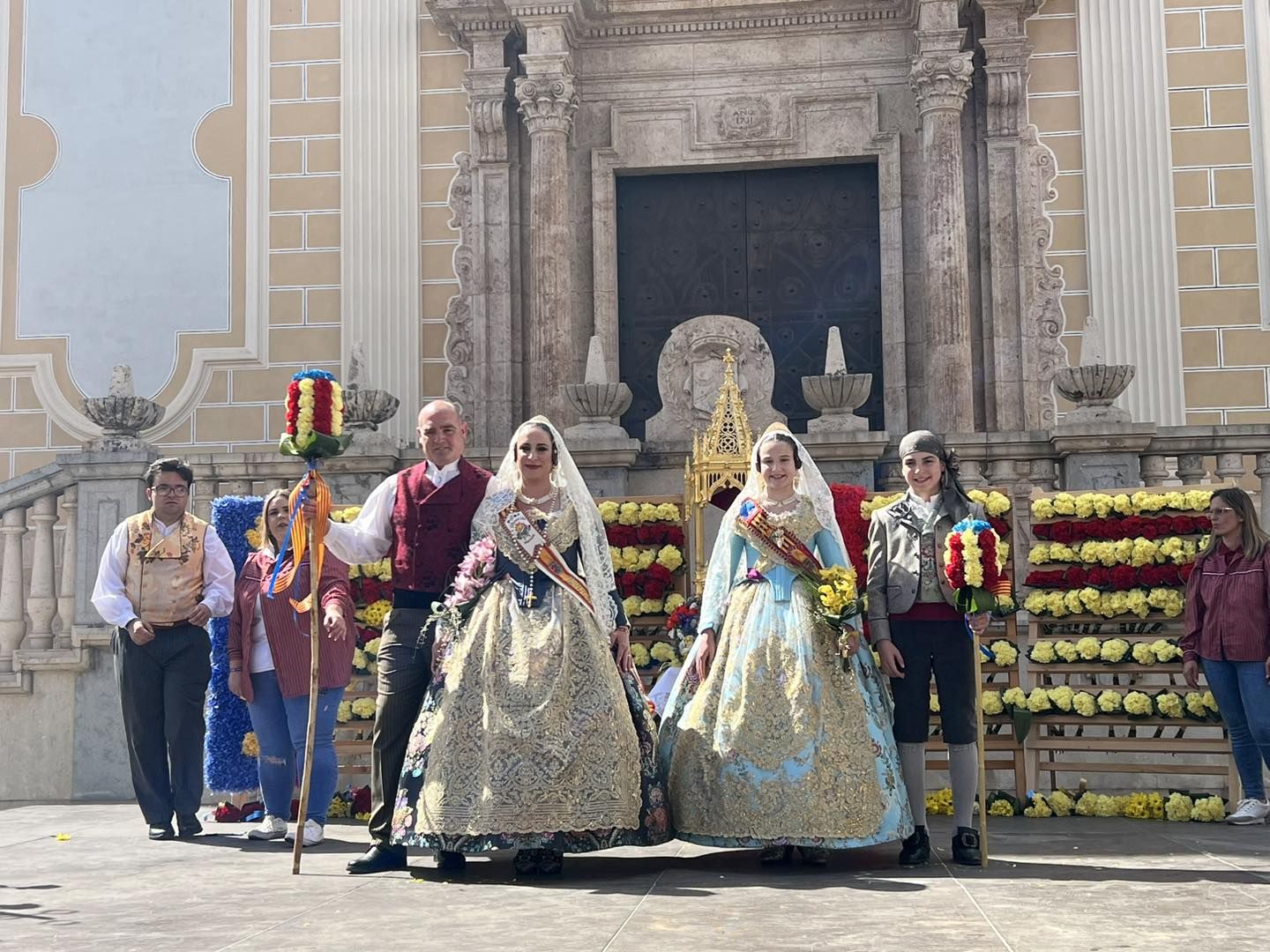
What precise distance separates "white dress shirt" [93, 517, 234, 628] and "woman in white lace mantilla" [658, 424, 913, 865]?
2.49m

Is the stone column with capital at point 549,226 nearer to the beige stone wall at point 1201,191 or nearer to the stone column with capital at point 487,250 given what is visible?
the stone column with capital at point 487,250

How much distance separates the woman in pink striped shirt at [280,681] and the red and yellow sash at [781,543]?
197 centimetres

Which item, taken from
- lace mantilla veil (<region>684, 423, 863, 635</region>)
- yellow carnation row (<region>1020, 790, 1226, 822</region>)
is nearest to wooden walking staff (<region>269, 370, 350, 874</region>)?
lace mantilla veil (<region>684, 423, 863, 635</region>)

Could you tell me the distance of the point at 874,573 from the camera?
631cm

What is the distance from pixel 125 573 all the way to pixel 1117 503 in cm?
521

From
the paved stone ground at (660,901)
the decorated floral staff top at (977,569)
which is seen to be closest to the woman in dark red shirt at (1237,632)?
the paved stone ground at (660,901)

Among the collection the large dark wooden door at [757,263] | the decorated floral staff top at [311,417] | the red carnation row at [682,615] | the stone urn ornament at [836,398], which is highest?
the large dark wooden door at [757,263]

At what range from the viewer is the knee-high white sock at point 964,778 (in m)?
A: 6.03

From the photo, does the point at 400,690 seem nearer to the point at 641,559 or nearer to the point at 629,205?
the point at 641,559

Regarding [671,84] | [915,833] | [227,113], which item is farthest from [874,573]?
[227,113]

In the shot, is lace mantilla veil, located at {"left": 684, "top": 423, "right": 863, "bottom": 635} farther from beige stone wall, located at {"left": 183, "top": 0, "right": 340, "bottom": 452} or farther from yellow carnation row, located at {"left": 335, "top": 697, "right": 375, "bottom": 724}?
beige stone wall, located at {"left": 183, "top": 0, "right": 340, "bottom": 452}

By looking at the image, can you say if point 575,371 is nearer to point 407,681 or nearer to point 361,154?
point 361,154

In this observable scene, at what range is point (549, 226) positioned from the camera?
1327 centimetres

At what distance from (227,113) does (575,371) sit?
4.24m
